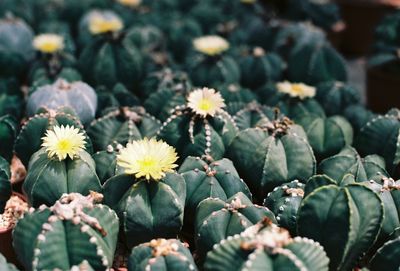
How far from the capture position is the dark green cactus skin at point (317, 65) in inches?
146

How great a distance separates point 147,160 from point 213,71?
1535mm

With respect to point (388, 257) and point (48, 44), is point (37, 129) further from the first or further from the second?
point (388, 257)

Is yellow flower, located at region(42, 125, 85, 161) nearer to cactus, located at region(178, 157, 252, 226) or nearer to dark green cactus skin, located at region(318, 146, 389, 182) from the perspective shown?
cactus, located at region(178, 157, 252, 226)

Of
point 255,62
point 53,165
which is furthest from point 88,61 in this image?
point 53,165

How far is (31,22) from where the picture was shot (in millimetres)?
Result: 4453

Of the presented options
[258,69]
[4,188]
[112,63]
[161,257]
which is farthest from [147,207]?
[258,69]

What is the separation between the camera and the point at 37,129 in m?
2.55

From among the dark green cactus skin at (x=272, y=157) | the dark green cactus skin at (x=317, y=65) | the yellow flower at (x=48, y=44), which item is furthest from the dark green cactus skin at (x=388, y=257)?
the yellow flower at (x=48, y=44)

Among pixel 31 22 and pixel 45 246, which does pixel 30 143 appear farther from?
pixel 31 22

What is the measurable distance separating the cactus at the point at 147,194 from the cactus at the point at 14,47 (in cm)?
177

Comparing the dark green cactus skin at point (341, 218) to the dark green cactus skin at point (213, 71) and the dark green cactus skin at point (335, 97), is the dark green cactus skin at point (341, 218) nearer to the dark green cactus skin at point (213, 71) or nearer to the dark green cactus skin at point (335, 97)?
the dark green cactus skin at point (335, 97)

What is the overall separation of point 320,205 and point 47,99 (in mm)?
1417

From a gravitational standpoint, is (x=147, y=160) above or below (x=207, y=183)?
above

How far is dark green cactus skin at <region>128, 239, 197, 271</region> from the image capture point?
6.03ft
